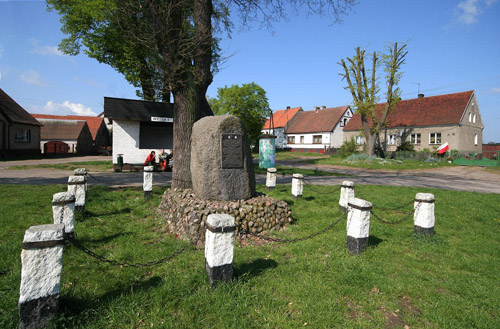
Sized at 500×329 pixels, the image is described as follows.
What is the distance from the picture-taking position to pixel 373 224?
624 centimetres

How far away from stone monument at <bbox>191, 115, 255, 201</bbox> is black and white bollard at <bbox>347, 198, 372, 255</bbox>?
7.47 feet

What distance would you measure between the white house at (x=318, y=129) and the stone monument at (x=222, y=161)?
38.2 metres

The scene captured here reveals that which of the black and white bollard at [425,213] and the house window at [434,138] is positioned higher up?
the house window at [434,138]

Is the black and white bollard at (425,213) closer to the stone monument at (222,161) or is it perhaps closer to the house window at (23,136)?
the stone monument at (222,161)

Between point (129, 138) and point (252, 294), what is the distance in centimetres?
1816

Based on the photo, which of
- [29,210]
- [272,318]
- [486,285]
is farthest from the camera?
[29,210]

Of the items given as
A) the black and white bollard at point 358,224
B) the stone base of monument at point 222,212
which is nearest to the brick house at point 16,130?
the stone base of monument at point 222,212

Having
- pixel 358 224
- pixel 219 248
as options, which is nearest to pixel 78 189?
pixel 219 248

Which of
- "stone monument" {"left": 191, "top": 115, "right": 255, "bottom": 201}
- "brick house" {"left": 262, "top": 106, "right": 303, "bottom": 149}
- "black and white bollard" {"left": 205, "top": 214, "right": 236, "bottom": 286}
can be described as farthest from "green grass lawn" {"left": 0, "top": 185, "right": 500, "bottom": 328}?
"brick house" {"left": 262, "top": 106, "right": 303, "bottom": 149}

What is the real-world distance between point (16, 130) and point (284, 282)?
32818 mm

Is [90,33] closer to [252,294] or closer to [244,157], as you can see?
[244,157]

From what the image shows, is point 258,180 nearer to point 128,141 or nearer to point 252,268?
point 252,268

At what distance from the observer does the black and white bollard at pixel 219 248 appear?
3316 mm

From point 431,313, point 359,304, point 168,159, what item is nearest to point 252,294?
point 359,304
